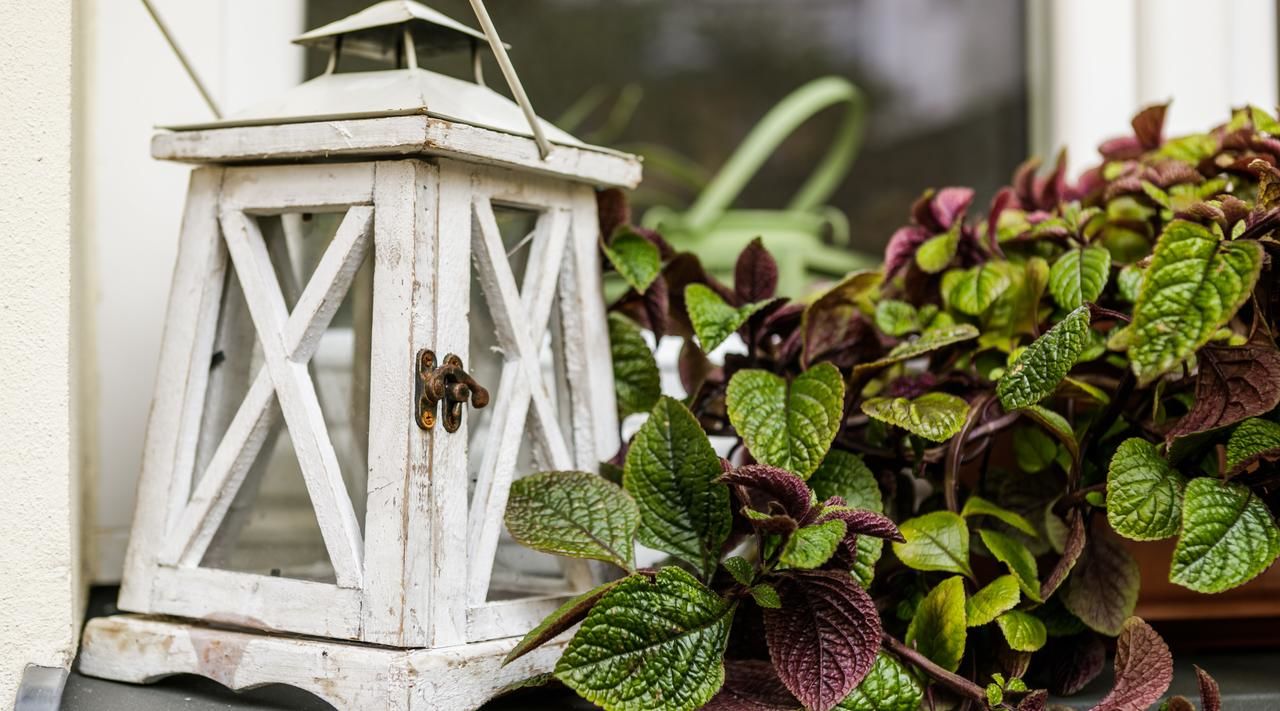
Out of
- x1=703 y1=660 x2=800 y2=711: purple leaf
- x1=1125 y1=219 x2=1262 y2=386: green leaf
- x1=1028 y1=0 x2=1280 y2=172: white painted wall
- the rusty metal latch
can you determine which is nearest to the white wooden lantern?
the rusty metal latch

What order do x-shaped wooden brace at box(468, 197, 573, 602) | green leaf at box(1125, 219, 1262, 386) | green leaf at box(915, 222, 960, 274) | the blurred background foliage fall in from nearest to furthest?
green leaf at box(1125, 219, 1262, 386) → x-shaped wooden brace at box(468, 197, 573, 602) → green leaf at box(915, 222, 960, 274) → the blurred background foliage

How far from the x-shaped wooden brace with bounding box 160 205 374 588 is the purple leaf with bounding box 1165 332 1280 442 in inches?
18.1

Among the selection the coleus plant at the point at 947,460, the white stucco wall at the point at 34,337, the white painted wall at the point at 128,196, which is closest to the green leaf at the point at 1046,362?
the coleus plant at the point at 947,460

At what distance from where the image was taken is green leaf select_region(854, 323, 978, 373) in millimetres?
620

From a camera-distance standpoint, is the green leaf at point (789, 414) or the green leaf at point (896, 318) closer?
the green leaf at point (789, 414)

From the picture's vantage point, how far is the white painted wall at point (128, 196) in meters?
0.79

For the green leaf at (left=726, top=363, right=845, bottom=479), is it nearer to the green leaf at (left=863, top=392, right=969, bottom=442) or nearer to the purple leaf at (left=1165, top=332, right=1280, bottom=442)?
the green leaf at (left=863, top=392, right=969, bottom=442)

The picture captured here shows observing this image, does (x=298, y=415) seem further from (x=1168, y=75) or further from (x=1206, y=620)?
(x=1168, y=75)

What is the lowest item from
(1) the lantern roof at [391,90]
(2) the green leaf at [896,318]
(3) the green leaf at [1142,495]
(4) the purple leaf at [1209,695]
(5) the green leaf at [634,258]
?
(4) the purple leaf at [1209,695]

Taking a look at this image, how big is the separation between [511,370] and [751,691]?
23cm

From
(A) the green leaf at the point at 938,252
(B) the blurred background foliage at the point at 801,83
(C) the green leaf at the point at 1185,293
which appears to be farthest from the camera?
(B) the blurred background foliage at the point at 801,83

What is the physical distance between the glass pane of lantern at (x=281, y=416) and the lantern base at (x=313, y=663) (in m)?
0.06

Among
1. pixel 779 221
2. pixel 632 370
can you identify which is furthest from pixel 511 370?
pixel 779 221

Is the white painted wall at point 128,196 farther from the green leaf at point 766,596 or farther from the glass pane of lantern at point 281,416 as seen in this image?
the green leaf at point 766,596
